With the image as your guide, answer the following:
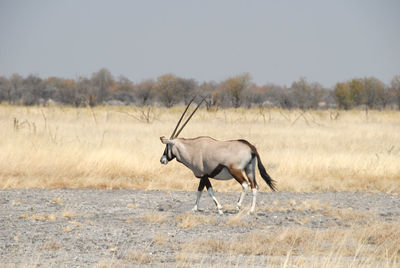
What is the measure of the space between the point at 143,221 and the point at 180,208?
127 centimetres

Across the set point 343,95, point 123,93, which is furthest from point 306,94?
point 123,93

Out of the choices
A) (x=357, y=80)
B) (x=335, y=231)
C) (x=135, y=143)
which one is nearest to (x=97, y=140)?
(x=135, y=143)

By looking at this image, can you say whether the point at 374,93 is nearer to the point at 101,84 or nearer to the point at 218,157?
the point at 101,84

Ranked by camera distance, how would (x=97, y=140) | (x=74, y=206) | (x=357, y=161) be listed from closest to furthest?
(x=74, y=206) → (x=357, y=161) → (x=97, y=140)

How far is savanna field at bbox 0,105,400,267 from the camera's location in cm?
611

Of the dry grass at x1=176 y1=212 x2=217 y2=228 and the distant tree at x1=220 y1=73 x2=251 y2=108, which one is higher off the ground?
the distant tree at x1=220 y1=73 x2=251 y2=108

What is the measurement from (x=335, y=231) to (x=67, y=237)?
11.3 feet

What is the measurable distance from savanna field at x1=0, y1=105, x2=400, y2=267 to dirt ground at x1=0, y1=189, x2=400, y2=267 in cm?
2

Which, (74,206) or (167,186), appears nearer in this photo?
(74,206)

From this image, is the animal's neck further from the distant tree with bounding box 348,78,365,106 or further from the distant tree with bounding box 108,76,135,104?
the distant tree with bounding box 108,76,135,104

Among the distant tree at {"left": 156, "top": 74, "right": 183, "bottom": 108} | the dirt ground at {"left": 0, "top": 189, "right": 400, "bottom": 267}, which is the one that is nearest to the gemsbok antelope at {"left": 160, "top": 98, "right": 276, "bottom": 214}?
the dirt ground at {"left": 0, "top": 189, "right": 400, "bottom": 267}

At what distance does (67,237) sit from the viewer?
704 cm

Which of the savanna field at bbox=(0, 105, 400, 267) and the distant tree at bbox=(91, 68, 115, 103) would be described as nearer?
the savanna field at bbox=(0, 105, 400, 267)

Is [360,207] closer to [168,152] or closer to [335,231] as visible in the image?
[335,231]
